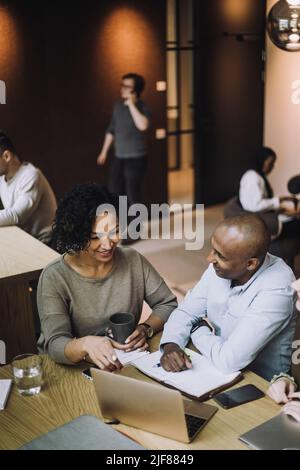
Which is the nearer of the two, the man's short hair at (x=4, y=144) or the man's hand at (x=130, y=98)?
the man's short hair at (x=4, y=144)

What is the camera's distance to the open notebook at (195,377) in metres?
1.80

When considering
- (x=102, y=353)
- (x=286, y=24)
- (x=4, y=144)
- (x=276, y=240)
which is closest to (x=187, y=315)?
(x=102, y=353)

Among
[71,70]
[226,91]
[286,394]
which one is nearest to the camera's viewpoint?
[286,394]

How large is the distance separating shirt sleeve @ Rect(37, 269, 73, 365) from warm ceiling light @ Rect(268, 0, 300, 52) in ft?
4.61

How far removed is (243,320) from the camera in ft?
6.53

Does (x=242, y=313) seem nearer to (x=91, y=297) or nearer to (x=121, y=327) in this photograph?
(x=121, y=327)

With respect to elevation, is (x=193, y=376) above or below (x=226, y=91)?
below

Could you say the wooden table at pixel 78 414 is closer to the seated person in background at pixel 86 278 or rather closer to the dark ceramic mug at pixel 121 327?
the dark ceramic mug at pixel 121 327

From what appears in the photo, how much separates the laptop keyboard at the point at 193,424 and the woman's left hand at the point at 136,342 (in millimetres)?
→ 410

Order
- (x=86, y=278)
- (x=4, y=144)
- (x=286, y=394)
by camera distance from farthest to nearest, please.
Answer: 1. (x=4, y=144)
2. (x=86, y=278)
3. (x=286, y=394)

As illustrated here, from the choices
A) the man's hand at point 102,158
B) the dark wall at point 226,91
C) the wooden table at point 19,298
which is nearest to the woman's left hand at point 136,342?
the wooden table at point 19,298

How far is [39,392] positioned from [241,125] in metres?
5.45

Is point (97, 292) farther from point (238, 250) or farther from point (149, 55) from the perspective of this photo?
point (149, 55)

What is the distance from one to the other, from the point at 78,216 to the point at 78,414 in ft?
2.60
